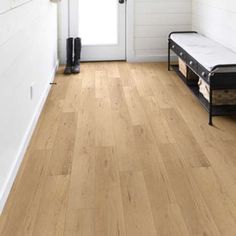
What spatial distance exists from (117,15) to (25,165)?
369cm

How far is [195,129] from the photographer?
11.1ft

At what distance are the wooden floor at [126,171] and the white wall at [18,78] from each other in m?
0.13

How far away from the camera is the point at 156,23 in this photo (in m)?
5.89

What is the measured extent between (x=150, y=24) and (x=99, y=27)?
30.2 inches

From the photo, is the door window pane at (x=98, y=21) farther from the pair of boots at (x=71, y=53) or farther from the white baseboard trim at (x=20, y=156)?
the white baseboard trim at (x=20, y=156)

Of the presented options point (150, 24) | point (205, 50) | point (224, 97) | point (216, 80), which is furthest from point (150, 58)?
point (216, 80)

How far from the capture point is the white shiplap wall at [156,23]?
582 centimetres

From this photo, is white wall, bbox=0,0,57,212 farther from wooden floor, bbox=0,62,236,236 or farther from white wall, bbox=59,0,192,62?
white wall, bbox=59,0,192,62

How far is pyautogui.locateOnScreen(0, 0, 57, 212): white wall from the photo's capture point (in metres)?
2.29

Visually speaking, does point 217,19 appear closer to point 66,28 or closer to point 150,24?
point 150,24

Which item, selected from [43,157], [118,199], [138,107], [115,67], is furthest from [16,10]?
[115,67]

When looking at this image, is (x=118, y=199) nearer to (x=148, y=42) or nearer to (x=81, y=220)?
(x=81, y=220)

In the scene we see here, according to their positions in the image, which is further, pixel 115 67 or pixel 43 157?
pixel 115 67

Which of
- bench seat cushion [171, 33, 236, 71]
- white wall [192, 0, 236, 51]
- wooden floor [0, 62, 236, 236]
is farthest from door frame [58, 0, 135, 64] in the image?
wooden floor [0, 62, 236, 236]
